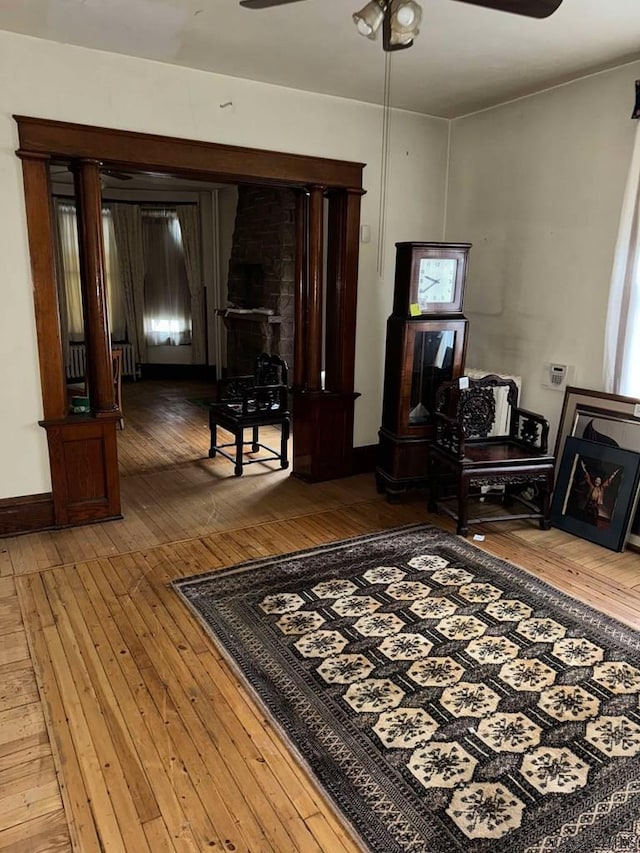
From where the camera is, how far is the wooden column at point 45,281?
3246 mm

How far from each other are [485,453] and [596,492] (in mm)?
653

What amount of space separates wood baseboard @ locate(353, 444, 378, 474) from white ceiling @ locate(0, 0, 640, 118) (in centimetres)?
243

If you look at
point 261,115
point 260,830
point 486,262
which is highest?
point 261,115

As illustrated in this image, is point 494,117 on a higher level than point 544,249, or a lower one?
higher

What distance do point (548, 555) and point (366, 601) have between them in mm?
1178

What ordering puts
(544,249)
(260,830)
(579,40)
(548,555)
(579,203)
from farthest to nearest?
1. (544,249)
2. (579,203)
3. (548,555)
4. (579,40)
5. (260,830)

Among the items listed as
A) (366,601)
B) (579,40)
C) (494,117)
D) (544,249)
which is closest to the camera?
(366,601)

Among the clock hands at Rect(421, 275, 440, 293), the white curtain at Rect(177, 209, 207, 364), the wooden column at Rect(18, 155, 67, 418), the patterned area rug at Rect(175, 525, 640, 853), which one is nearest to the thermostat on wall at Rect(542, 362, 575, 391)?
the clock hands at Rect(421, 275, 440, 293)

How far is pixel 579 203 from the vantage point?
12.2ft

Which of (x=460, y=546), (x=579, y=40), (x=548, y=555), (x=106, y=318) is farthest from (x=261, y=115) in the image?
(x=548, y=555)

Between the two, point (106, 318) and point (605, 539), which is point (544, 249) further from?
point (106, 318)

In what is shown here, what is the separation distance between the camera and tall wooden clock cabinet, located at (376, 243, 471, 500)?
390 centimetres

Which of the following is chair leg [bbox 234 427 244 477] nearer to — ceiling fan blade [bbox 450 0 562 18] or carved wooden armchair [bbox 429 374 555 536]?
carved wooden armchair [bbox 429 374 555 536]

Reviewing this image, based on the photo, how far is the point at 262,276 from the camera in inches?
280
